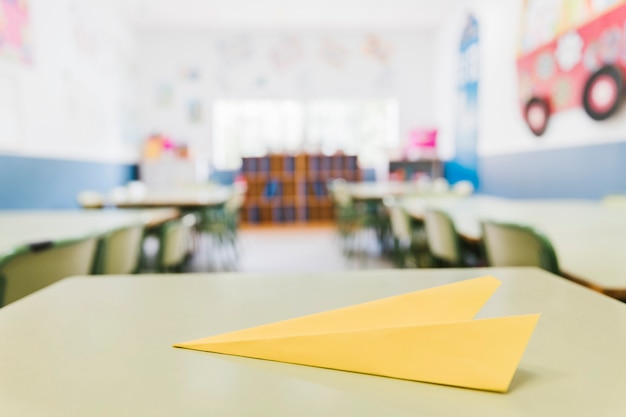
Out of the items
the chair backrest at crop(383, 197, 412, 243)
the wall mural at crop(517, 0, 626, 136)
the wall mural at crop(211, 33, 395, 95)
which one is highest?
the wall mural at crop(211, 33, 395, 95)

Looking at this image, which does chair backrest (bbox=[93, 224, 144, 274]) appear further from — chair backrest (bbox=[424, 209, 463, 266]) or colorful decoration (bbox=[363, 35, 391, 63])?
colorful decoration (bbox=[363, 35, 391, 63])

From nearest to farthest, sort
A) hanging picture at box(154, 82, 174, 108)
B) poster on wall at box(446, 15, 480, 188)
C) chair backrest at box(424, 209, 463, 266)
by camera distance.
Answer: chair backrest at box(424, 209, 463, 266) → poster on wall at box(446, 15, 480, 188) → hanging picture at box(154, 82, 174, 108)

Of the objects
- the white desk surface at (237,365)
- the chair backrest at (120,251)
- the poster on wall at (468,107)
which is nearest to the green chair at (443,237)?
the white desk surface at (237,365)

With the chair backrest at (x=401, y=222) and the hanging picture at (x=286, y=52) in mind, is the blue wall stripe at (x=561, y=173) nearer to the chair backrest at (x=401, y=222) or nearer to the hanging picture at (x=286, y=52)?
the chair backrest at (x=401, y=222)

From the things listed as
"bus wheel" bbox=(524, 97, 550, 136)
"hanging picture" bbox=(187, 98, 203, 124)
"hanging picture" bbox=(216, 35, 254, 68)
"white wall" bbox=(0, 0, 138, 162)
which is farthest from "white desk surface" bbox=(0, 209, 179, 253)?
"hanging picture" bbox=(216, 35, 254, 68)

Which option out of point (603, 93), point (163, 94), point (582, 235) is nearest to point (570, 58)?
point (603, 93)

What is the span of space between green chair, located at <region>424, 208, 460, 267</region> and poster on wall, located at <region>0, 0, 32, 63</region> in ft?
13.2

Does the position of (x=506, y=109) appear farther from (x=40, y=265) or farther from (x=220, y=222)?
(x=40, y=265)

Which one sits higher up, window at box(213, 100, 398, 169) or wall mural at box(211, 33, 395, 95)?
wall mural at box(211, 33, 395, 95)

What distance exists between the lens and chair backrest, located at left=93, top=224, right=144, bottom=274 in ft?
5.40

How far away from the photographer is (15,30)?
429 centimetres

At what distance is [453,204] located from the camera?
10.4 feet

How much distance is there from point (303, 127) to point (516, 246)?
7460 mm

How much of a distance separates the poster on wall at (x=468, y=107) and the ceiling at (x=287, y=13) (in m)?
0.73
